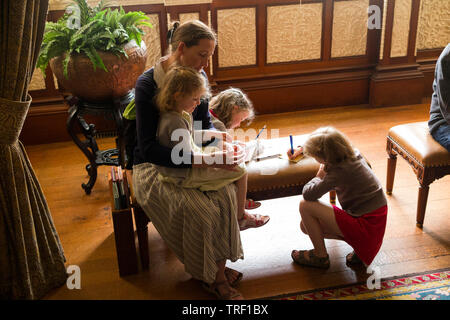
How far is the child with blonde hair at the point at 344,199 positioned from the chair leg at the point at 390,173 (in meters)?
0.85

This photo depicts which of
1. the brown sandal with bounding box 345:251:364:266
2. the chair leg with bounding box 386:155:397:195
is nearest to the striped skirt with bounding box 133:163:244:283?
the brown sandal with bounding box 345:251:364:266

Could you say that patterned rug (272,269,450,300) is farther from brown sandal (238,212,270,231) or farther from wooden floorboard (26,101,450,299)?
brown sandal (238,212,270,231)

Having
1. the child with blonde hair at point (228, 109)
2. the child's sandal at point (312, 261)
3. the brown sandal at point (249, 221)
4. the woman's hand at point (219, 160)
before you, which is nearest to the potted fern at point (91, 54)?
the child with blonde hair at point (228, 109)

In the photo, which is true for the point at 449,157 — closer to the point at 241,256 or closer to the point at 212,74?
the point at 241,256

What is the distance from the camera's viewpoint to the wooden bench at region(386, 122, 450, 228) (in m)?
2.72

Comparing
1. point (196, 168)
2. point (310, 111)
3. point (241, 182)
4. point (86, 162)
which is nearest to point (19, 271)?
point (196, 168)

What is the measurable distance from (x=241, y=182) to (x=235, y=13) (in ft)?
7.94

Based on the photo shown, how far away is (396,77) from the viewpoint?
15.4 ft

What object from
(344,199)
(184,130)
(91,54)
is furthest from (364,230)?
(91,54)

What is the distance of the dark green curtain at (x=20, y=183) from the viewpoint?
6.70ft

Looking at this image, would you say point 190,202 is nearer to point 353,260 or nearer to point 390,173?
point 353,260

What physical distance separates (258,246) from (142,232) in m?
0.67

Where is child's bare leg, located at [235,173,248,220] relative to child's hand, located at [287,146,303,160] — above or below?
below
